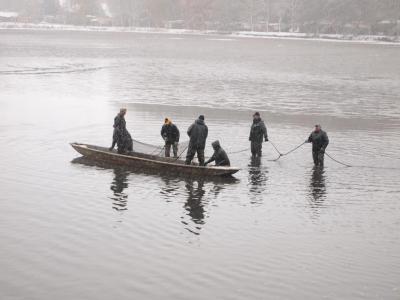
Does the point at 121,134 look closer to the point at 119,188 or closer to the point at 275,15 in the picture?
the point at 119,188

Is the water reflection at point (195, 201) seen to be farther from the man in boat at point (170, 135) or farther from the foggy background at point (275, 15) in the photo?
the foggy background at point (275, 15)

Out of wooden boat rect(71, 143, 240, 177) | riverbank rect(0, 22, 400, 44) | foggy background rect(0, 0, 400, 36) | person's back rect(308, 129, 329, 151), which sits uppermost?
foggy background rect(0, 0, 400, 36)

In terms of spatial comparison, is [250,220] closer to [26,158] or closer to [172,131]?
[172,131]

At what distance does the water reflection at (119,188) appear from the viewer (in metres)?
17.9

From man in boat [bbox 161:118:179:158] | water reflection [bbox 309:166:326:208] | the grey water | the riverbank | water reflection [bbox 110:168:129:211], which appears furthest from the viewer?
the riverbank

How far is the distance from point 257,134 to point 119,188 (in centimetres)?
657

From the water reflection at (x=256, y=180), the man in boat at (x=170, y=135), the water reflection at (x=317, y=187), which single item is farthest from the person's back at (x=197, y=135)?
the water reflection at (x=317, y=187)

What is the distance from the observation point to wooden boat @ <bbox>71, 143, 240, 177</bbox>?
20938 mm

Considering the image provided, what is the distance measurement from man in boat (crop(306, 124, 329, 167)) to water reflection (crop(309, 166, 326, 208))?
1.03ft

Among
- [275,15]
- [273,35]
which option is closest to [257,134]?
[273,35]

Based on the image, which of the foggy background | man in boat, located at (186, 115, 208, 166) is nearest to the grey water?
man in boat, located at (186, 115, 208, 166)

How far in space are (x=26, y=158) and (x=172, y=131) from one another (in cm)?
547

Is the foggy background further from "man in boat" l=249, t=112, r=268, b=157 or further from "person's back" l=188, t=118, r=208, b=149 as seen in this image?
"person's back" l=188, t=118, r=208, b=149

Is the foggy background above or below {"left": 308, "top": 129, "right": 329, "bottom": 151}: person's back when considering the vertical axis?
above
